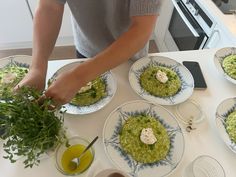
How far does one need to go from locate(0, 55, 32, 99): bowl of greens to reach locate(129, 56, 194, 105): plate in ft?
1.32

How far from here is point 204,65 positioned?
0.96 meters

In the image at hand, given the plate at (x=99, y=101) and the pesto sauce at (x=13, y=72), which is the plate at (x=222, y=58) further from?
the pesto sauce at (x=13, y=72)

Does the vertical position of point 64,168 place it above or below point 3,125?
below

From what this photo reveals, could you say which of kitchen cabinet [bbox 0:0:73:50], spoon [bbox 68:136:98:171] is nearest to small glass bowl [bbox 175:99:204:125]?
spoon [bbox 68:136:98:171]

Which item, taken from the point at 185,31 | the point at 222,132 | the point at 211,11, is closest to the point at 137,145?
the point at 222,132

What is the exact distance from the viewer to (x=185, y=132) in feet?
2.46

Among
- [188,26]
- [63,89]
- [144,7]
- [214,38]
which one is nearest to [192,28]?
[188,26]

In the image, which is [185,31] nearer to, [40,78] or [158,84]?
[158,84]

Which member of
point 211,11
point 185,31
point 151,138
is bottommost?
point 185,31

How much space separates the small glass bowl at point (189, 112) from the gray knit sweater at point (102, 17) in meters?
0.28

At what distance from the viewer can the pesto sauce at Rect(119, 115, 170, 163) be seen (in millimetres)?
673

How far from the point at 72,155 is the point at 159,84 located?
0.41 m

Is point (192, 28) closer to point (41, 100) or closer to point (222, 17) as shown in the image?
point (222, 17)

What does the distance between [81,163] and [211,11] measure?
1.12 meters
